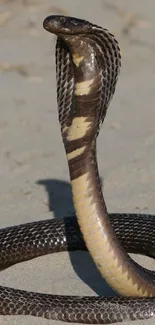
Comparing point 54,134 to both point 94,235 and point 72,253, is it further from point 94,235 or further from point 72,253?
point 94,235

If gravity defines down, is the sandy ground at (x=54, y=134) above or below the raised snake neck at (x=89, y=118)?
below

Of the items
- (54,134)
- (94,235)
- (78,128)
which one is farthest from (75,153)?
(54,134)

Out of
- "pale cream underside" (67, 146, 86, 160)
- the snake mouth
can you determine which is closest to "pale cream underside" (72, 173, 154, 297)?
"pale cream underside" (67, 146, 86, 160)

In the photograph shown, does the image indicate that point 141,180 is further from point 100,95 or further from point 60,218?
point 100,95

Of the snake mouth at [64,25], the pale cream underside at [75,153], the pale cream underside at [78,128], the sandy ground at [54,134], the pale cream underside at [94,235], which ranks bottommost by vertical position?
the sandy ground at [54,134]

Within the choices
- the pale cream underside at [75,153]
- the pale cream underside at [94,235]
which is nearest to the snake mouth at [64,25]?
the pale cream underside at [75,153]

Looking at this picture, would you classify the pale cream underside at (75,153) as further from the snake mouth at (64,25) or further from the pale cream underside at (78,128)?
the snake mouth at (64,25)

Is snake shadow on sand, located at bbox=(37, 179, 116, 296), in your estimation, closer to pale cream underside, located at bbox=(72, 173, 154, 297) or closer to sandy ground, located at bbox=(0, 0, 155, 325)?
sandy ground, located at bbox=(0, 0, 155, 325)

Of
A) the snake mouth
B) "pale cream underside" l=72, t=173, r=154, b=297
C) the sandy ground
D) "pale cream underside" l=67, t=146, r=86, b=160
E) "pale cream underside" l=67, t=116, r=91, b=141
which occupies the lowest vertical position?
the sandy ground
